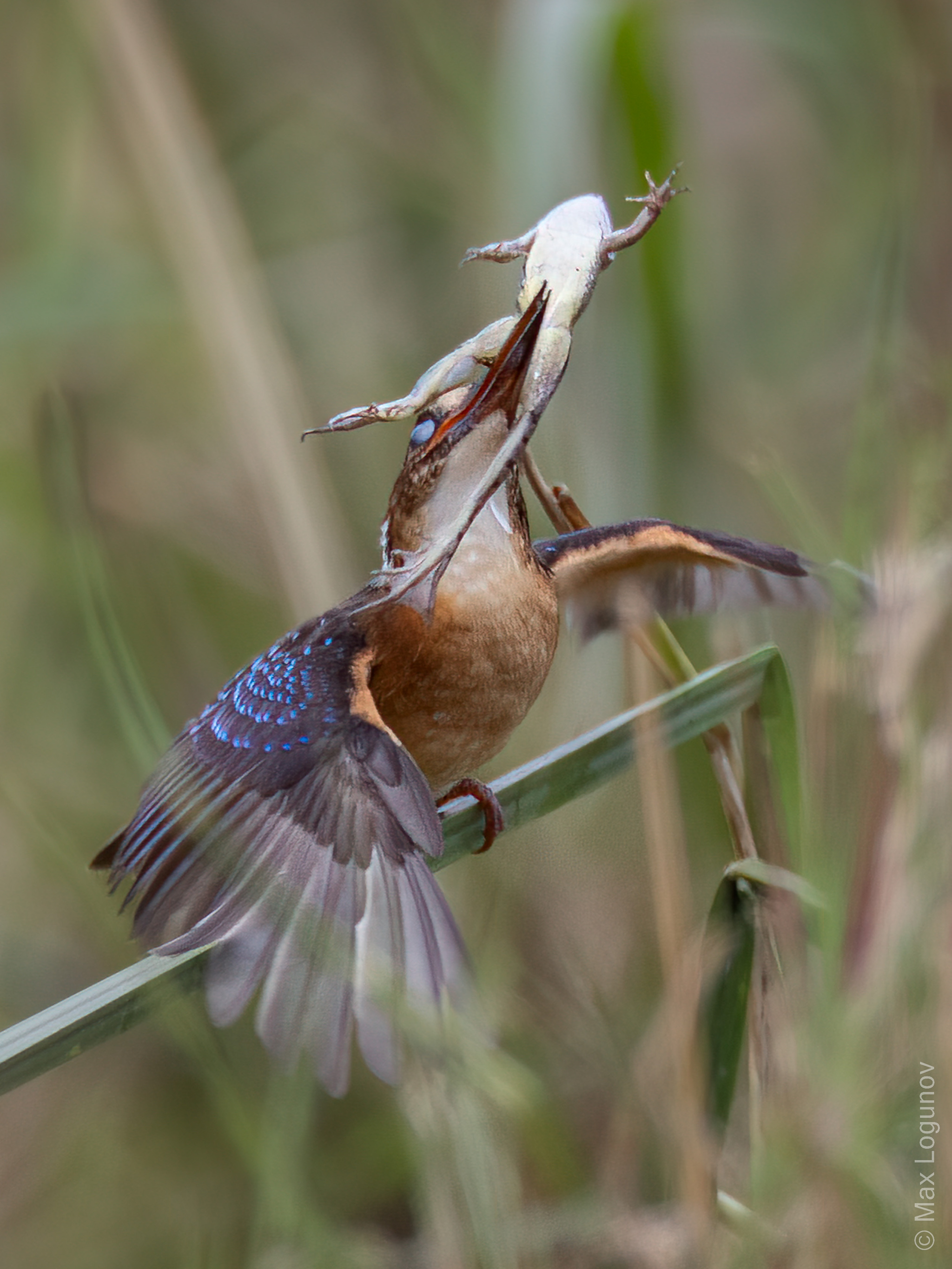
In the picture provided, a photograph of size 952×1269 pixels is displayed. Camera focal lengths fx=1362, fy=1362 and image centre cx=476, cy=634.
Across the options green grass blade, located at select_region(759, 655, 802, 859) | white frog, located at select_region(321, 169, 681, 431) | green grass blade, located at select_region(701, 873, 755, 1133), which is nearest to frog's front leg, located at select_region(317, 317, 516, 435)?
white frog, located at select_region(321, 169, 681, 431)

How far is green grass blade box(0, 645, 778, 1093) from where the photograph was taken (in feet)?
4.33

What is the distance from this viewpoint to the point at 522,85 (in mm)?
2400

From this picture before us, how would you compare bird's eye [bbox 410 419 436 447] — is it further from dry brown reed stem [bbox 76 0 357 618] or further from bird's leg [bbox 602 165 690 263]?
dry brown reed stem [bbox 76 0 357 618]

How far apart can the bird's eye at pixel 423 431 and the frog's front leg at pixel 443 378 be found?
0.10 m

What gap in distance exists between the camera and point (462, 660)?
5.61 feet

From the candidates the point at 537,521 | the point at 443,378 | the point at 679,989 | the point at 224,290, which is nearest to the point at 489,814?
the point at 679,989

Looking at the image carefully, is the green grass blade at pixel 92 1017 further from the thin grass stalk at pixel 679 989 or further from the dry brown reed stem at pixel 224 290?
the dry brown reed stem at pixel 224 290

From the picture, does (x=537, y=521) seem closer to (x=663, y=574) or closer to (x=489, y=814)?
(x=663, y=574)

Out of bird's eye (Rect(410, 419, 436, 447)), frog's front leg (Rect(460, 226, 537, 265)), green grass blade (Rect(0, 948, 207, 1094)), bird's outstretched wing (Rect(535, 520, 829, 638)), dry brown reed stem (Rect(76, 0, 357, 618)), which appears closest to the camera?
green grass blade (Rect(0, 948, 207, 1094))

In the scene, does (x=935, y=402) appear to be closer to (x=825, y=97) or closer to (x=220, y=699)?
(x=220, y=699)

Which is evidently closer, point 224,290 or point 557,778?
point 557,778

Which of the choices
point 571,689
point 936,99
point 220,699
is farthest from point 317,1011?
point 936,99

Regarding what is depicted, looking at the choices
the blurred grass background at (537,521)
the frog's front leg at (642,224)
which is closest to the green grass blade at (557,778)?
the blurred grass background at (537,521)

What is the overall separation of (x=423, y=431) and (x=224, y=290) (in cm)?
99
